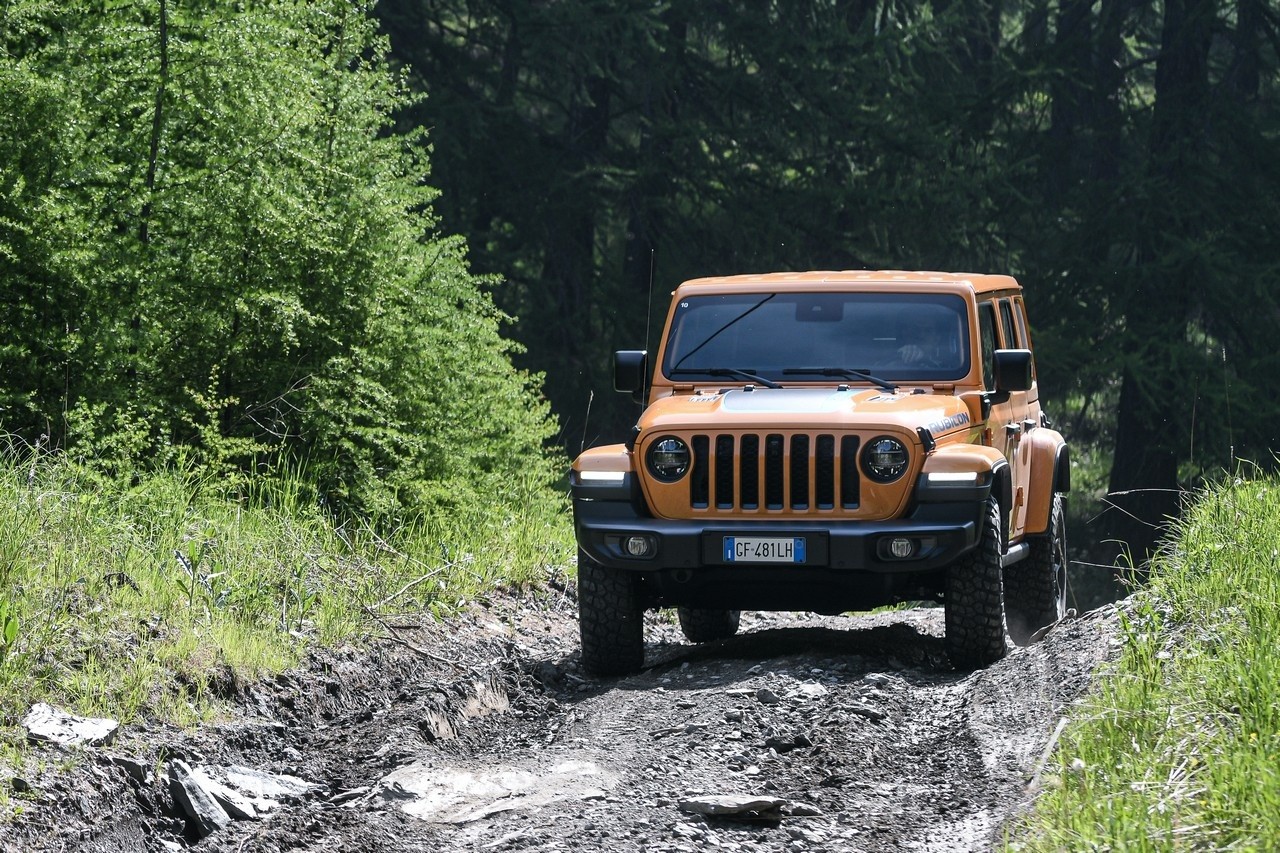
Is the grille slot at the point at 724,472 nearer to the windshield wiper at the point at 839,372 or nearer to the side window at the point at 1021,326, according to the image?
the windshield wiper at the point at 839,372

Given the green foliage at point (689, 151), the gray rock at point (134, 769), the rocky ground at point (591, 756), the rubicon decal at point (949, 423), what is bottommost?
the rocky ground at point (591, 756)

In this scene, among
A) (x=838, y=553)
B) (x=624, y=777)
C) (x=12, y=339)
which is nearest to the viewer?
(x=624, y=777)

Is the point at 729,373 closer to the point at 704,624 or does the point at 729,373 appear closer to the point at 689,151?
the point at 704,624

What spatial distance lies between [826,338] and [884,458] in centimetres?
123

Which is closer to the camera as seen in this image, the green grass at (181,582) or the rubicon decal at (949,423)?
the green grass at (181,582)

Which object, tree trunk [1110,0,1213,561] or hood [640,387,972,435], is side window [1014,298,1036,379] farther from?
tree trunk [1110,0,1213,561]

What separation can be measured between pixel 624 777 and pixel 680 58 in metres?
20.0

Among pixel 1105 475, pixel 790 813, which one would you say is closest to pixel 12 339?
pixel 790 813

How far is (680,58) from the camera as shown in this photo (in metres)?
24.6

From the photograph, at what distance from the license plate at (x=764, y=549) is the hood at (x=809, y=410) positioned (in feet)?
1.75

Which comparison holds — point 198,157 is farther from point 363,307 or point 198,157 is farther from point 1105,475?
point 1105,475

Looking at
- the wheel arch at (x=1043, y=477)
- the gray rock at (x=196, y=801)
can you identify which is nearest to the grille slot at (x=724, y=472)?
the wheel arch at (x=1043, y=477)

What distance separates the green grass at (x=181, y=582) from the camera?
639cm

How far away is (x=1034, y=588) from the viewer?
389 inches
